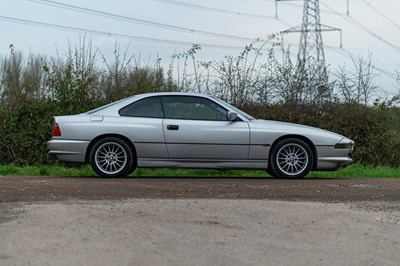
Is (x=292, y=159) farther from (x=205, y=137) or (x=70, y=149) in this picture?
(x=70, y=149)

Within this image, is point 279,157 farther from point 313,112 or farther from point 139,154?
point 313,112

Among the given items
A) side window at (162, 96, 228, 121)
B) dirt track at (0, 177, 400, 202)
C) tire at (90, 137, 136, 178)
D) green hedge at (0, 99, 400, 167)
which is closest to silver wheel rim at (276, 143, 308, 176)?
dirt track at (0, 177, 400, 202)

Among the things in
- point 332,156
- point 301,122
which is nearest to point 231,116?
point 332,156

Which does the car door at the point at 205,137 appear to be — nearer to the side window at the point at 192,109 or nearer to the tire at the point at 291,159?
the side window at the point at 192,109

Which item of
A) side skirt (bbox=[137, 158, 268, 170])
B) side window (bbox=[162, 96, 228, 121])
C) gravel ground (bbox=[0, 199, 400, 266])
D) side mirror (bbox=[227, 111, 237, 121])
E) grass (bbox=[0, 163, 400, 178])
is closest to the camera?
gravel ground (bbox=[0, 199, 400, 266])

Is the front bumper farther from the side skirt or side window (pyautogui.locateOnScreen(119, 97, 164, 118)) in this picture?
side window (pyautogui.locateOnScreen(119, 97, 164, 118))

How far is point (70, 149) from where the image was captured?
1241cm

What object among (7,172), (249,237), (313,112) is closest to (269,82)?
(313,112)

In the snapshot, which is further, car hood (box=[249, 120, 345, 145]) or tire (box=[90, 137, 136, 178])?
car hood (box=[249, 120, 345, 145])

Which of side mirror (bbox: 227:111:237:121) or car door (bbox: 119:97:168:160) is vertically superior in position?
side mirror (bbox: 227:111:237:121)

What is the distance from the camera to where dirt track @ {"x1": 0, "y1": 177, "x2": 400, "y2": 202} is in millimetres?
9266

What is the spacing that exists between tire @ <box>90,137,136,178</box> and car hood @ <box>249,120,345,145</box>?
2.20m

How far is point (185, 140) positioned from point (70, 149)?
1951 millimetres

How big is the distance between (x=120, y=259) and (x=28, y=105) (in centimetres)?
1203
